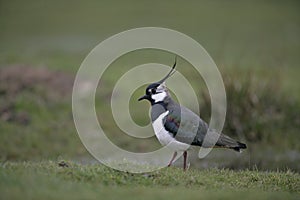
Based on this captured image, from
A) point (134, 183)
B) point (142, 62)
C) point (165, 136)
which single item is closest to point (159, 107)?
point (165, 136)

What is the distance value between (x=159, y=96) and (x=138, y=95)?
825 cm

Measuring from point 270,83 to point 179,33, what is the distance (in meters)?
11.7

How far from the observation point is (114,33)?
88.9 ft

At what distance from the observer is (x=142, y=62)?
22016 millimetres

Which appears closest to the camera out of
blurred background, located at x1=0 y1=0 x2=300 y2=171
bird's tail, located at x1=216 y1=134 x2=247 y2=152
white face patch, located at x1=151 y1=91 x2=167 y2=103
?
bird's tail, located at x1=216 y1=134 x2=247 y2=152

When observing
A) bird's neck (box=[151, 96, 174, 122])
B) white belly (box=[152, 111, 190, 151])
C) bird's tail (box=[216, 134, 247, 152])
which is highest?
bird's neck (box=[151, 96, 174, 122])

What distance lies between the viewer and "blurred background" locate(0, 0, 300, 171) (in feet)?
48.7

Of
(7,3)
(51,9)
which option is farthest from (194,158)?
(7,3)

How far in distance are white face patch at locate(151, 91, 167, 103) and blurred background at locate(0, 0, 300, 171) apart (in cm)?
278

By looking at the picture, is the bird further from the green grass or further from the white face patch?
the green grass

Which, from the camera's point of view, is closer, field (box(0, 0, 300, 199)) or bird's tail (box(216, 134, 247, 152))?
field (box(0, 0, 300, 199))

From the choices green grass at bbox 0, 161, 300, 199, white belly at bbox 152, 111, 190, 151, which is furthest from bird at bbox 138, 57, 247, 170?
green grass at bbox 0, 161, 300, 199

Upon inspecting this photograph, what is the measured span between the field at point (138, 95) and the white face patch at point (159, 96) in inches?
57.4

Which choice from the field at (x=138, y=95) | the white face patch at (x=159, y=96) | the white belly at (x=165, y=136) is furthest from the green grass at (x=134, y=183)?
the white face patch at (x=159, y=96)
